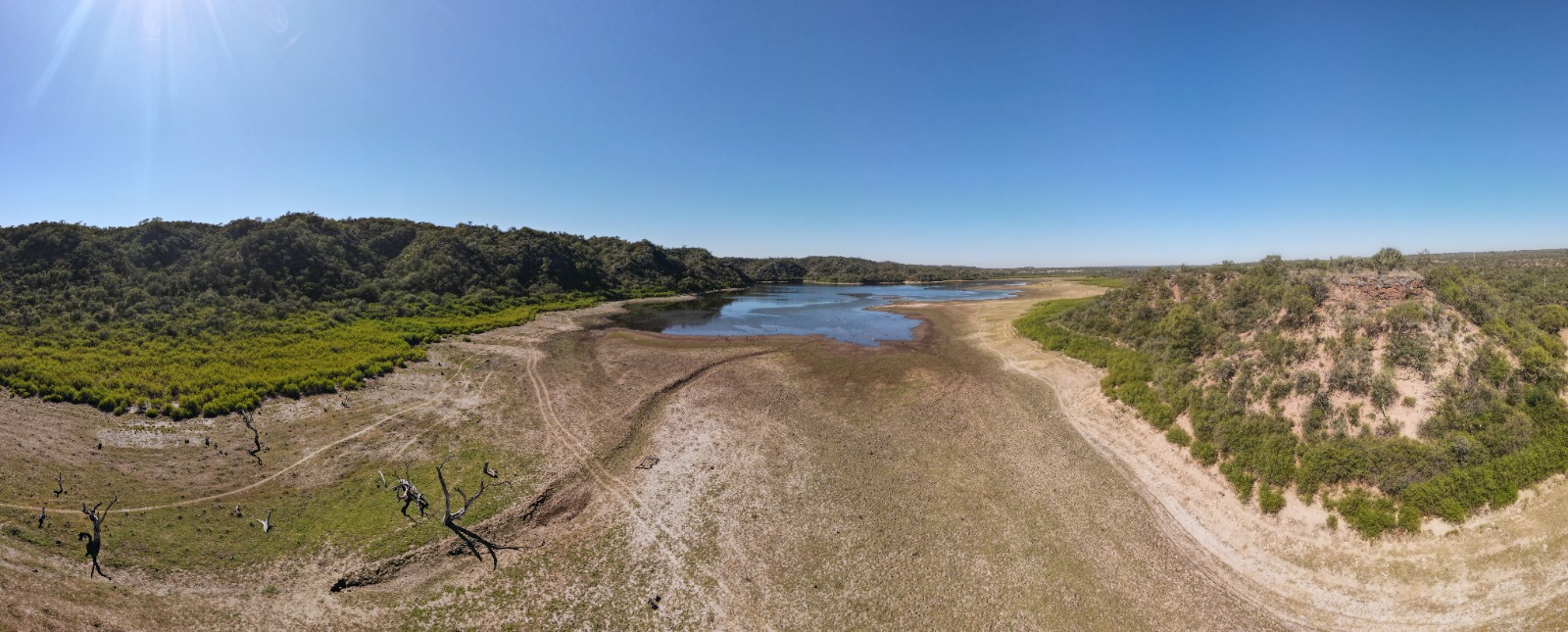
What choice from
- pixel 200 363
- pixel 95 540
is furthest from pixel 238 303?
pixel 95 540

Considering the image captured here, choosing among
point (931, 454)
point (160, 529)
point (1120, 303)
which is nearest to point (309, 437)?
point (160, 529)

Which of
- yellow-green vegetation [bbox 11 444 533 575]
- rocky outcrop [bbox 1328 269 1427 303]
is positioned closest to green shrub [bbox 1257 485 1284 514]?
rocky outcrop [bbox 1328 269 1427 303]

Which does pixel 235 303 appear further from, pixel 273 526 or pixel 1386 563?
pixel 1386 563

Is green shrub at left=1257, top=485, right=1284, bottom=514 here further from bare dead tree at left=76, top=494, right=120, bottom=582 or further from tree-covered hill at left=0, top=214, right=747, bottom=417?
tree-covered hill at left=0, top=214, right=747, bottom=417

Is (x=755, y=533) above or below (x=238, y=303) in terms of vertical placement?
below

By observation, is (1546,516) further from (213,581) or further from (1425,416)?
(213,581)

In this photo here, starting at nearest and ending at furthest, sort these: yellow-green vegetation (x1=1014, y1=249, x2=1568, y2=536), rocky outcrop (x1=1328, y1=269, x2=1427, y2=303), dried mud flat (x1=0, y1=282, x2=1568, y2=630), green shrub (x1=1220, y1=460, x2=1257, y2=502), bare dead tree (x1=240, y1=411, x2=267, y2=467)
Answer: dried mud flat (x1=0, y1=282, x2=1568, y2=630) → yellow-green vegetation (x1=1014, y1=249, x2=1568, y2=536) → green shrub (x1=1220, y1=460, x2=1257, y2=502) → bare dead tree (x1=240, y1=411, x2=267, y2=467) → rocky outcrop (x1=1328, y1=269, x2=1427, y2=303)
